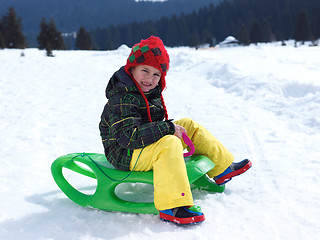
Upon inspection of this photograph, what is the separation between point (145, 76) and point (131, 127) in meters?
0.39

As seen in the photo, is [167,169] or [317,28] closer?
[167,169]

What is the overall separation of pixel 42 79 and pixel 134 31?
260 feet

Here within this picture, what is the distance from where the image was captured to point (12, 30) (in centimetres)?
2598

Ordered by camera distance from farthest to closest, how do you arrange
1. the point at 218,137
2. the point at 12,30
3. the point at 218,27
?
1. the point at 218,27
2. the point at 12,30
3. the point at 218,137

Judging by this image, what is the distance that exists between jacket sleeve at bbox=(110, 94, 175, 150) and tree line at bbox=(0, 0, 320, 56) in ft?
85.1

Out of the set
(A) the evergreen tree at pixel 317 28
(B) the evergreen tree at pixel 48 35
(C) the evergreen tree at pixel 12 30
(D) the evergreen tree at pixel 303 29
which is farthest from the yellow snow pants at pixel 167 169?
(A) the evergreen tree at pixel 317 28

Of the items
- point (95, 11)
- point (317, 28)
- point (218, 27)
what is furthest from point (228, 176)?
point (95, 11)

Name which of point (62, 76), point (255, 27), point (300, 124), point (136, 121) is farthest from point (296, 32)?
point (136, 121)

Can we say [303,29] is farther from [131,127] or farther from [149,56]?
[131,127]

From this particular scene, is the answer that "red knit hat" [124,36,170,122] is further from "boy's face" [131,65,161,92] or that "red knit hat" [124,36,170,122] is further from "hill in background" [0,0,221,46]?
"hill in background" [0,0,221,46]

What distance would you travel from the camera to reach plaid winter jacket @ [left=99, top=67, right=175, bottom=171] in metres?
2.04

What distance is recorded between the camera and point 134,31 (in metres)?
84.7

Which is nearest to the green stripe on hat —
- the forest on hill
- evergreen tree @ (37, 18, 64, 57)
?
evergreen tree @ (37, 18, 64, 57)

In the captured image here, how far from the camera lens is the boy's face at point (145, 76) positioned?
222 centimetres
